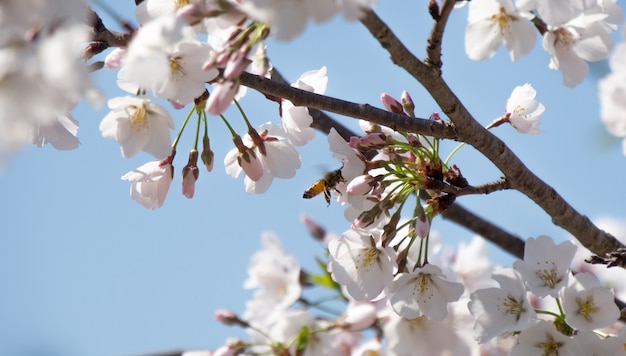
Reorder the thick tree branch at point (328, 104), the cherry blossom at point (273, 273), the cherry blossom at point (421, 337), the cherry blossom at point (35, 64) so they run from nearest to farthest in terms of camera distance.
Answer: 1. the cherry blossom at point (35, 64)
2. the thick tree branch at point (328, 104)
3. the cherry blossom at point (421, 337)
4. the cherry blossom at point (273, 273)

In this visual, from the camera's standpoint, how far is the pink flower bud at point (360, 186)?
5.54ft

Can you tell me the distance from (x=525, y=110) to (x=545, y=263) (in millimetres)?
406

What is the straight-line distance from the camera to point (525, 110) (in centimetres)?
191

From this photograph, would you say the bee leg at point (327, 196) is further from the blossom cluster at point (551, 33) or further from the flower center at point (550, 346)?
the flower center at point (550, 346)

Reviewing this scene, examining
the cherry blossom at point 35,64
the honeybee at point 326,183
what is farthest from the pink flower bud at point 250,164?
the cherry blossom at point 35,64

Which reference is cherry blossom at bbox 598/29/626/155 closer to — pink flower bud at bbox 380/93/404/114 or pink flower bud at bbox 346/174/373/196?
pink flower bud at bbox 380/93/404/114

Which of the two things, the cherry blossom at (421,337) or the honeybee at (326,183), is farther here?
the cherry blossom at (421,337)

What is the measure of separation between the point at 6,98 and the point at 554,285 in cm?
139

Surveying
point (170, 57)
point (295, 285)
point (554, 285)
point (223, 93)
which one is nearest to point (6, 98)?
point (223, 93)

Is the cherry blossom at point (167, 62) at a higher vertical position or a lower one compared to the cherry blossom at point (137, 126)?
lower

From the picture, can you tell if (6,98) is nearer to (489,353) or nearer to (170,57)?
(170,57)

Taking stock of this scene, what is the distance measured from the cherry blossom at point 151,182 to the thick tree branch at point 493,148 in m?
0.68

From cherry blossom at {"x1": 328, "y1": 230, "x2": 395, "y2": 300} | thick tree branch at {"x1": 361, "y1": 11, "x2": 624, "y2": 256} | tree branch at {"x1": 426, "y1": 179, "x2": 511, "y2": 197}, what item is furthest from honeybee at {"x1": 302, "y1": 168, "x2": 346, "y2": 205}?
thick tree branch at {"x1": 361, "y1": 11, "x2": 624, "y2": 256}

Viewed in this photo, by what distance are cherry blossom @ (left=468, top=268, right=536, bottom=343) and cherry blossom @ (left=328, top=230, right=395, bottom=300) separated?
279mm
